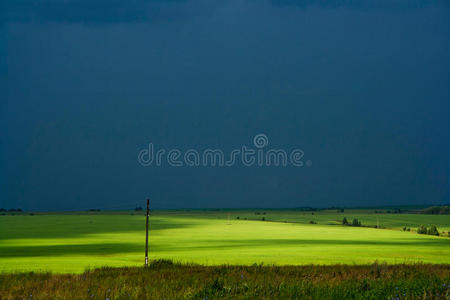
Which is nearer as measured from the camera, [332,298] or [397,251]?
[332,298]

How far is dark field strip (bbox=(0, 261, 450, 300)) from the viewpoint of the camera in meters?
13.9

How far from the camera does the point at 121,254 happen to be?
30.9 m

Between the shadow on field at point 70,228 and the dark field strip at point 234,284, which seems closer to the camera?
the dark field strip at point 234,284

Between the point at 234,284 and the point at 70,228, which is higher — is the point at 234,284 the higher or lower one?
the lower one

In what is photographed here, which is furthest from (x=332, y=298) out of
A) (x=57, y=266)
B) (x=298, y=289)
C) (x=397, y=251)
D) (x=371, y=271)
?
(x=397, y=251)

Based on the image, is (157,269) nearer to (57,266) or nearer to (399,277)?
(57,266)

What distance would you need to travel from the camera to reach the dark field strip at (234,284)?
13914 millimetres

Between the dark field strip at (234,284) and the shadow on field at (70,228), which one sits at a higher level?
the shadow on field at (70,228)

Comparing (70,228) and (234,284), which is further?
(70,228)

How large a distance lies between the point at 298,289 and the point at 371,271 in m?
5.44

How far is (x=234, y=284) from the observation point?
Answer: 51.0ft

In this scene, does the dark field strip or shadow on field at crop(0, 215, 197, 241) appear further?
shadow on field at crop(0, 215, 197, 241)

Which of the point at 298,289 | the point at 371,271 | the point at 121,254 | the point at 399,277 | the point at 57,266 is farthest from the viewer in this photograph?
the point at 121,254

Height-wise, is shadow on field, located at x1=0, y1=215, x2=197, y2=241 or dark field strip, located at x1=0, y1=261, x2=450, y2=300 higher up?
shadow on field, located at x1=0, y1=215, x2=197, y2=241
